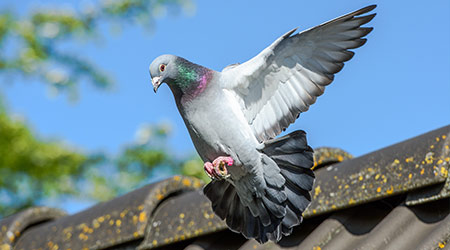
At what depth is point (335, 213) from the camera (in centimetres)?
240

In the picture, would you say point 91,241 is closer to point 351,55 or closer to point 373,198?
point 373,198

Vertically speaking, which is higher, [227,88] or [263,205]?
[227,88]

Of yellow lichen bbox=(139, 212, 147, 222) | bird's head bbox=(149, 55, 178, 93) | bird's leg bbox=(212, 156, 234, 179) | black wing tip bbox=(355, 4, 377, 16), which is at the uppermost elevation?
bird's head bbox=(149, 55, 178, 93)

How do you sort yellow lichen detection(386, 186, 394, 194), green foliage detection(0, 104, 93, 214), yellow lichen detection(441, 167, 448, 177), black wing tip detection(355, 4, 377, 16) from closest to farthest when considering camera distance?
black wing tip detection(355, 4, 377, 16)
yellow lichen detection(441, 167, 448, 177)
yellow lichen detection(386, 186, 394, 194)
green foliage detection(0, 104, 93, 214)

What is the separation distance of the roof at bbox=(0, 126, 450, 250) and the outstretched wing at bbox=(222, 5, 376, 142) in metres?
0.61

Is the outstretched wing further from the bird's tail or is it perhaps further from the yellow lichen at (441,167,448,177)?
the yellow lichen at (441,167,448,177)

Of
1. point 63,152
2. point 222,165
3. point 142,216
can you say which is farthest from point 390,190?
point 63,152

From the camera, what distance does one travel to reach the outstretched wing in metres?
1.78

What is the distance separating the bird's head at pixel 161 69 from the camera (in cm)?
178

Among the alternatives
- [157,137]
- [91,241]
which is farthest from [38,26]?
[91,241]

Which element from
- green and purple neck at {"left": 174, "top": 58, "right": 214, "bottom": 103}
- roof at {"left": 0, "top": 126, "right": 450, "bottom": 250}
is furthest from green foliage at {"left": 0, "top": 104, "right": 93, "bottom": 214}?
green and purple neck at {"left": 174, "top": 58, "right": 214, "bottom": 103}

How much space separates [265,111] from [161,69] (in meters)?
0.36

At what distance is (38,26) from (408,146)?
8.11 m

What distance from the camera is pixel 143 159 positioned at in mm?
9141
